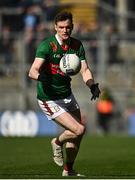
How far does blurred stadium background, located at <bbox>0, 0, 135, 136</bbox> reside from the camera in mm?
26516

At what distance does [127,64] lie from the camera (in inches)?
1059

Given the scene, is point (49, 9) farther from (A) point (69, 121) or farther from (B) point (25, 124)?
(A) point (69, 121)

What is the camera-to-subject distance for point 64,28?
476 inches

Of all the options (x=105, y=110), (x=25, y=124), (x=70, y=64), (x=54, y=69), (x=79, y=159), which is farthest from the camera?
(x=105, y=110)

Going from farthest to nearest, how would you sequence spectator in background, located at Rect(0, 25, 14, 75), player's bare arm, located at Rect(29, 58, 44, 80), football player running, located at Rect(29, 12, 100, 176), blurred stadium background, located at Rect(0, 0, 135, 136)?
spectator in background, located at Rect(0, 25, 14, 75), blurred stadium background, located at Rect(0, 0, 135, 136), football player running, located at Rect(29, 12, 100, 176), player's bare arm, located at Rect(29, 58, 44, 80)

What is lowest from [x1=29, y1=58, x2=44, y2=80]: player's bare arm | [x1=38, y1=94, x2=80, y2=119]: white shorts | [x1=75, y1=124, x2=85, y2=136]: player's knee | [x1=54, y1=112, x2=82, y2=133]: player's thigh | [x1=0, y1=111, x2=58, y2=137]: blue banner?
[x1=0, y1=111, x2=58, y2=137]: blue banner

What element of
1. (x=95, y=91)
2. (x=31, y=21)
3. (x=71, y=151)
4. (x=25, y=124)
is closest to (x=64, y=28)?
(x=95, y=91)

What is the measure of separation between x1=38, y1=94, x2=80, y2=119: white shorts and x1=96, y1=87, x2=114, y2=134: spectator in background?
45.8 ft

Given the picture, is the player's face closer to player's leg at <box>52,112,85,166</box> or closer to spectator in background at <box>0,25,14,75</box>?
player's leg at <box>52,112,85,166</box>

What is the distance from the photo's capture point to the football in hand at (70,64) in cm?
1200

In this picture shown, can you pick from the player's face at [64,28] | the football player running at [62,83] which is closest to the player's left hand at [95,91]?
the football player running at [62,83]

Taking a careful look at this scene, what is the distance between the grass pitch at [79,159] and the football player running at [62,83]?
64 centimetres

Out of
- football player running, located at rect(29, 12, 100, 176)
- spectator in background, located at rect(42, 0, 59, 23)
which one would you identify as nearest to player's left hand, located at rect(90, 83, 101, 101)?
football player running, located at rect(29, 12, 100, 176)

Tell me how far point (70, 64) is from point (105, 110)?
14.6 meters
